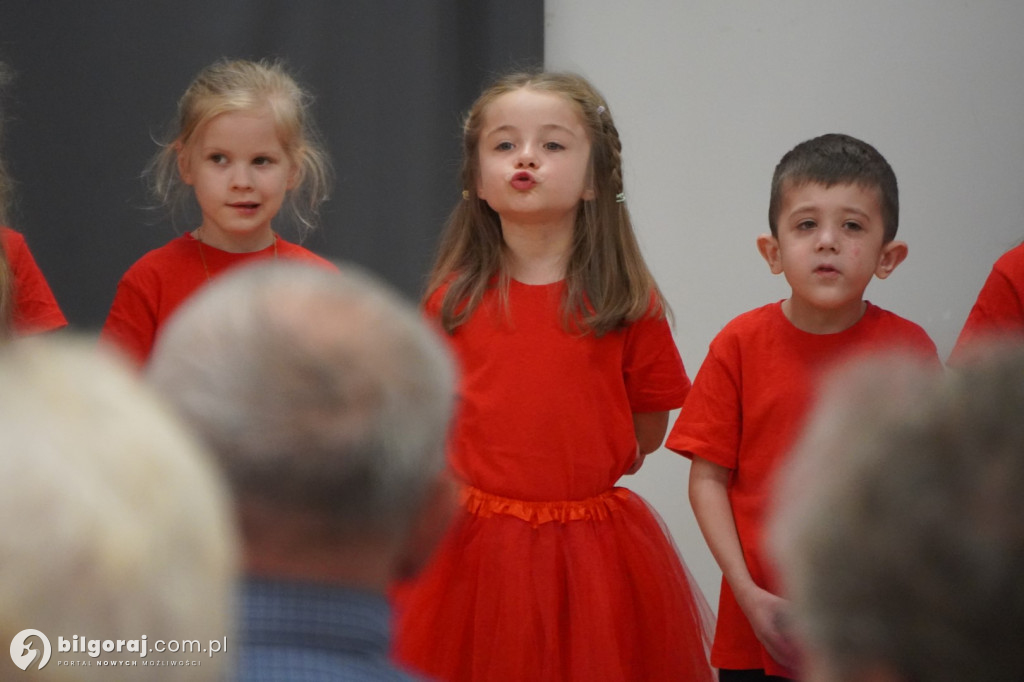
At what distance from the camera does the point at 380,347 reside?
0.96 meters

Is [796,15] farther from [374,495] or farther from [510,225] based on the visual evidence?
[374,495]

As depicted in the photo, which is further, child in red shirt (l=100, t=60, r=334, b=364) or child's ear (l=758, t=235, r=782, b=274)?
child in red shirt (l=100, t=60, r=334, b=364)

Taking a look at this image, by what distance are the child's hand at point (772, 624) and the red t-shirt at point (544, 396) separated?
381 millimetres

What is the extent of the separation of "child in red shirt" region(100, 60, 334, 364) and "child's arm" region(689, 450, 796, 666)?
3.16ft

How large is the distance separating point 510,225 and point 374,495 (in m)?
1.45

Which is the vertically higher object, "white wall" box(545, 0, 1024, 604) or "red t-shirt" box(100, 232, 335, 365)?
"white wall" box(545, 0, 1024, 604)

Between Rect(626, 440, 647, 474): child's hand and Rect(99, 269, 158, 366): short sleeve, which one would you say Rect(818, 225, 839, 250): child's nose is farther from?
Rect(99, 269, 158, 366): short sleeve

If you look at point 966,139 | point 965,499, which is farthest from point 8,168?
point 965,499

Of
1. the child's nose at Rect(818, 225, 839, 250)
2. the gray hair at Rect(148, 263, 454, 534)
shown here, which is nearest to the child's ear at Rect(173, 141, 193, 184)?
the child's nose at Rect(818, 225, 839, 250)

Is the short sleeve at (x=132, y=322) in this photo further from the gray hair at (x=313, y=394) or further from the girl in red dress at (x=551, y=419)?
the gray hair at (x=313, y=394)

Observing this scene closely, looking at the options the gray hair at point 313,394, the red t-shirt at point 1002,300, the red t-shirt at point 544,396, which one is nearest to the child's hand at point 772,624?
the red t-shirt at point 544,396

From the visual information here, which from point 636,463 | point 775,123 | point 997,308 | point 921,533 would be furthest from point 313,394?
point 775,123

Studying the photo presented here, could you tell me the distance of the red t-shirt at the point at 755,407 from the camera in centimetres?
203

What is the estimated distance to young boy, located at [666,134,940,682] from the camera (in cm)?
203
